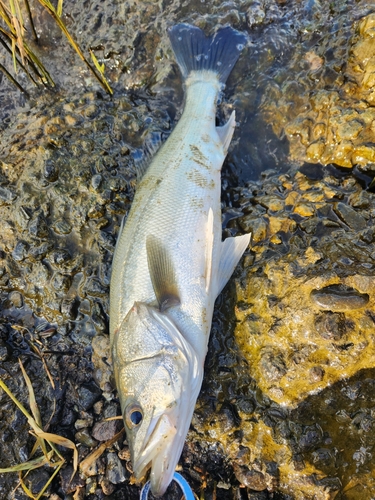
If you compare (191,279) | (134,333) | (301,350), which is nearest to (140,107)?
(191,279)

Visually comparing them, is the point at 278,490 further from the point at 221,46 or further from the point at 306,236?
the point at 221,46

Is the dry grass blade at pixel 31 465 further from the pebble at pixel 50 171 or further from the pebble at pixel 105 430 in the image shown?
the pebble at pixel 50 171

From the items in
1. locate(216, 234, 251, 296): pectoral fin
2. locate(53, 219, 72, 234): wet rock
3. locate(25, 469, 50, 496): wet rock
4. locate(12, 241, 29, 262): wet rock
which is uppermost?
locate(53, 219, 72, 234): wet rock

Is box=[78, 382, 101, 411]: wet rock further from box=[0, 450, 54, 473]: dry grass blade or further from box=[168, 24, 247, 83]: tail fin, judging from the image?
box=[168, 24, 247, 83]: tail fin

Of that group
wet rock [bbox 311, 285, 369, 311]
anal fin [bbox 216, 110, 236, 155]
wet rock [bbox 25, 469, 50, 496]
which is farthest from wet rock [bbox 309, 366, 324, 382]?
wet rock [bbox 25, 469, 50, 496]

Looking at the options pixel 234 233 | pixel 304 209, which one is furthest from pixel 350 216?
pixel 234 233

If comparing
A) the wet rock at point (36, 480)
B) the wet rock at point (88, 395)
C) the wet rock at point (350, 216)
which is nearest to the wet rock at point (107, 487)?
the wet rock at point (36, 480)
